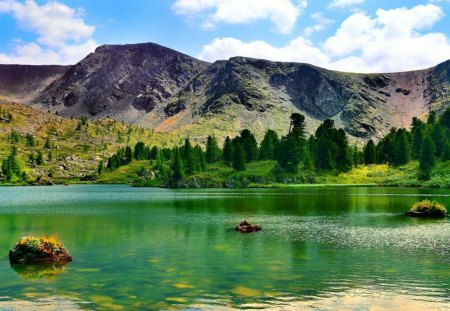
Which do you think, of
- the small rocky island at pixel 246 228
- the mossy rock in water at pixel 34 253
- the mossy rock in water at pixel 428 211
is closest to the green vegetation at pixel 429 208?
the mossy rock in water at pixel 428 211

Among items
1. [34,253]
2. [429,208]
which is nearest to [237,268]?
[34,253]

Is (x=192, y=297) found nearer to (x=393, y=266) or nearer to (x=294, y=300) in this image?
(x=294, y=300)

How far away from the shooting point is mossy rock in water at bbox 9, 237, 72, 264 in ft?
147

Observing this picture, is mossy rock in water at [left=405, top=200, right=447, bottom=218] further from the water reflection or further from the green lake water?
the water reflection

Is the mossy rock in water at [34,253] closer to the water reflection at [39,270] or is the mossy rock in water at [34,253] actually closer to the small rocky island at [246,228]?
the water reflection at [39,270]

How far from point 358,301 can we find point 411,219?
193ft

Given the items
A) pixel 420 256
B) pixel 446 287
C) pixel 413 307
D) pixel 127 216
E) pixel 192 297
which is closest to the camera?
pixel 413 307

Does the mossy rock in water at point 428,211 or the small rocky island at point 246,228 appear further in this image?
the mossy rock in water at point 428,211

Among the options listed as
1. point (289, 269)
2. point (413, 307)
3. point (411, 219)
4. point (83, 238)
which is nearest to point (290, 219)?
point (411, 219)

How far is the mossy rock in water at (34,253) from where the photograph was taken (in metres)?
44.8

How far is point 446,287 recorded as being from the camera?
34656 mm

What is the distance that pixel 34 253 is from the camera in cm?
4497

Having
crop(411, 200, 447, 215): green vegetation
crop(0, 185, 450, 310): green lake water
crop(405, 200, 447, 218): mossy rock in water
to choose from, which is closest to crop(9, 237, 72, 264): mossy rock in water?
crop(0, 185, 450, 310): green lake water

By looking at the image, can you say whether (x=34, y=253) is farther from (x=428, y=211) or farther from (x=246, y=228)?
(x=428, y=211)
